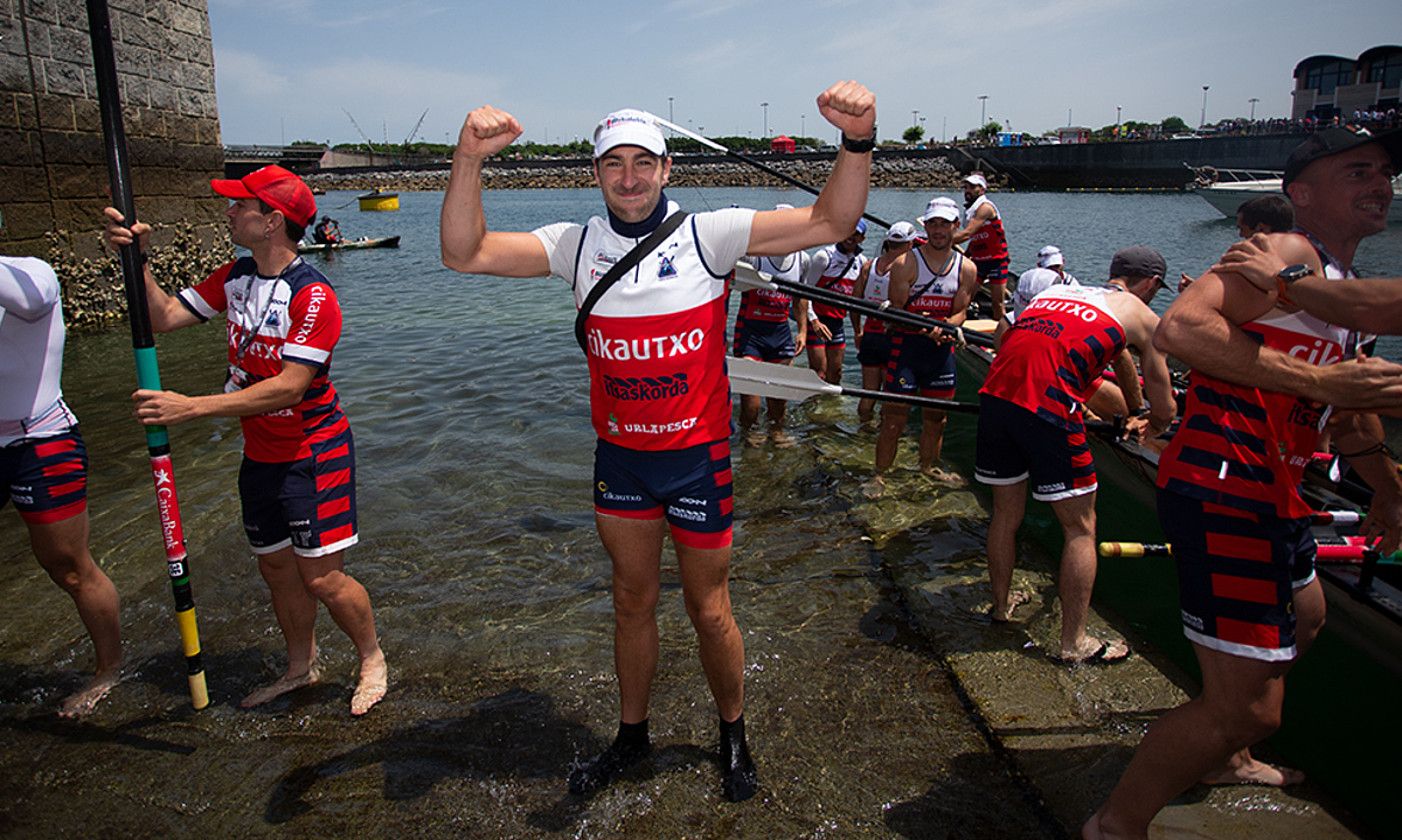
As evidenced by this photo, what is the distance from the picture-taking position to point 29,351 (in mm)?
3441

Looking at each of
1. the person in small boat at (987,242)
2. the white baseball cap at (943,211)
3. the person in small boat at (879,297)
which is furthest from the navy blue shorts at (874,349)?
the person in small boat at (987,242)

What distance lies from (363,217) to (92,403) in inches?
2032

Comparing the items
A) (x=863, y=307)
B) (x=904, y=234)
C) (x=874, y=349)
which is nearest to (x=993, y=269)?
(x=904, y=234)

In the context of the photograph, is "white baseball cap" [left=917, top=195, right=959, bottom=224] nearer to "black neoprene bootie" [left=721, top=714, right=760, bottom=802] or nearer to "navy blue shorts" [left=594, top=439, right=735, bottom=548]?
"navy blue shorts" [left=594, top=439, right=735, bottom=548]

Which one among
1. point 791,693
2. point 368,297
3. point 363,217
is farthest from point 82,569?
point 363,217

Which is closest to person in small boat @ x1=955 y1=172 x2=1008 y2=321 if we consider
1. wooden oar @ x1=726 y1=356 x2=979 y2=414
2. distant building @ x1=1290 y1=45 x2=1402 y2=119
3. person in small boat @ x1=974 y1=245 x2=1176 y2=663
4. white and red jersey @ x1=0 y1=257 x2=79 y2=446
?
wooden oar @ x1=726 y1=356 x2=979 y2=414

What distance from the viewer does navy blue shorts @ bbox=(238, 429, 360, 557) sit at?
3541 mm

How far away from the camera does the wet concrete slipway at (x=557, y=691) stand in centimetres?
313

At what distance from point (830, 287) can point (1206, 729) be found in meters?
7.42

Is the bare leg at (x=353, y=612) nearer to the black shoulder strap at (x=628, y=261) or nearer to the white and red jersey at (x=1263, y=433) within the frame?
the black shoulder strap at (x=628, y=261)

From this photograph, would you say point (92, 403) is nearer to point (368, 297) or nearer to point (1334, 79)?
point (368, 297)

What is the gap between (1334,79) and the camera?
66188mm

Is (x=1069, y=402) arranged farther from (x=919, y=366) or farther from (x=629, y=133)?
(x=919, y=366)

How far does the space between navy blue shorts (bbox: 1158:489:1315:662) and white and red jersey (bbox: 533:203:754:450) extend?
5.23 feet
